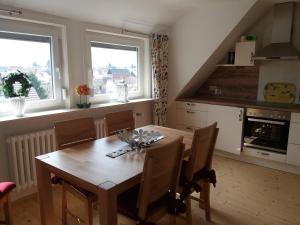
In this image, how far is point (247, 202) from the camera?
2467mm

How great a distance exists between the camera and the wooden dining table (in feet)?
4.38

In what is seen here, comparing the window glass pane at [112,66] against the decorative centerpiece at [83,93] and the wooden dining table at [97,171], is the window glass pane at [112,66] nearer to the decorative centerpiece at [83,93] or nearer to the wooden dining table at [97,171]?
the decorative centerpiece at [83,93]

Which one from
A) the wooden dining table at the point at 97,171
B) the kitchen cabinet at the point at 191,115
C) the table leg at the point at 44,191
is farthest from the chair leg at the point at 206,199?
the kitchen cabinet at the point at 191,115

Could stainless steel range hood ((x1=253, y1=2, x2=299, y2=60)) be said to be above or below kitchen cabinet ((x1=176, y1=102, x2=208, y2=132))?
above

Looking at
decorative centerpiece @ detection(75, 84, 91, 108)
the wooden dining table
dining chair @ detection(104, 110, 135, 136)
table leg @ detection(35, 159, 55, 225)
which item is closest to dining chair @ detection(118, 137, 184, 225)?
the wooden dining table

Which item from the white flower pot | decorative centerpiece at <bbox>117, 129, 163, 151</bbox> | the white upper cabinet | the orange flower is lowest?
decorative centerpiece at <bbox>117, 129, 163, 151</bbox>

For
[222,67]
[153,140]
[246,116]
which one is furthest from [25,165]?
[222,67]

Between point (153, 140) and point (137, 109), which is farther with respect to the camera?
point (137, 109)

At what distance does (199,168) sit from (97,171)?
887 millimetres

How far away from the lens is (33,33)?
2553 mm

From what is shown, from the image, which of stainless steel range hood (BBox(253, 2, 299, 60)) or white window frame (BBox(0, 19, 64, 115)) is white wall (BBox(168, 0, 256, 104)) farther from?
white window frame (BBox(0, 19, 64, 115))

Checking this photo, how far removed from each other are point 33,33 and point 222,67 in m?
3.04

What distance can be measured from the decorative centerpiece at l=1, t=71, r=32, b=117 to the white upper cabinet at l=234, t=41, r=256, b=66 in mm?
2928

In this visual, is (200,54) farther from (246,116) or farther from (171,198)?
(171,198)
